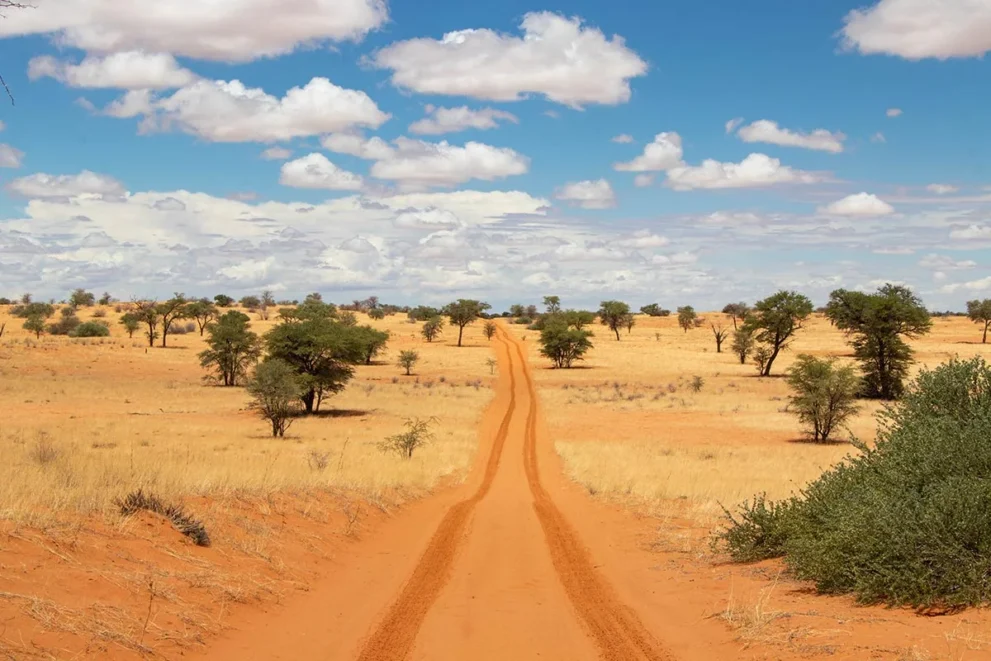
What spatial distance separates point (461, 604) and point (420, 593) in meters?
0.75

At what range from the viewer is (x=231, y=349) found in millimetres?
62281

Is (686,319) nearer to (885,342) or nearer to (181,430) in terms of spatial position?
(885,342)

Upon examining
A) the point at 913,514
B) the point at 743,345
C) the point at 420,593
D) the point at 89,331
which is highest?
the point at 743,345

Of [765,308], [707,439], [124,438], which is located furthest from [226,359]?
[765,308]

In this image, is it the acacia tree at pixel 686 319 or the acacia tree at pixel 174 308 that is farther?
the acacia tree at pixel 686 319

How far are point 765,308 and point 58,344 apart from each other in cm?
6989

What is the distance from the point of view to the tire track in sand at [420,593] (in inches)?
356

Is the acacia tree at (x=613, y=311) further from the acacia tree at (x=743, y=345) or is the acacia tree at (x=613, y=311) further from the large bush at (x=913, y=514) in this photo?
the large bush at (x=913, y=514)

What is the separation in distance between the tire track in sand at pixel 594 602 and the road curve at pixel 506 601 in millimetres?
13

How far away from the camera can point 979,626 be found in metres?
7.64

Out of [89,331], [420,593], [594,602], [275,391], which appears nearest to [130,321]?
[89,331]

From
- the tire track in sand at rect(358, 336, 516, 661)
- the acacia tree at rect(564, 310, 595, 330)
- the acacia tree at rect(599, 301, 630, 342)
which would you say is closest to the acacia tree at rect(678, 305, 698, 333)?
the acacia tree at rect(599, 301, 630, 342)

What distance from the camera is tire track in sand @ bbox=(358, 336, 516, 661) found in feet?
29.7

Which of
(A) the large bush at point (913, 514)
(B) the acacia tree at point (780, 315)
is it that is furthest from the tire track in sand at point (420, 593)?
(B) the acacia tree at point (780, 315)
